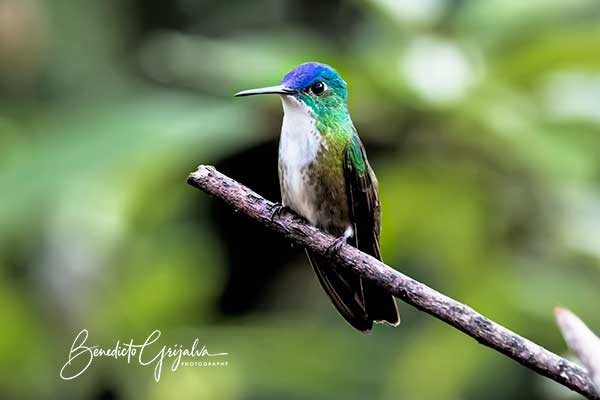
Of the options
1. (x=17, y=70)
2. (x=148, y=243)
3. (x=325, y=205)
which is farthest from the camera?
(x=17, y=70)

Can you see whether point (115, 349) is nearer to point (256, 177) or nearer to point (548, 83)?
point (256, 177)

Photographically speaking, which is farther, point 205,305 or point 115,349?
point 205,305

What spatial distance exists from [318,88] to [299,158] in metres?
0.24

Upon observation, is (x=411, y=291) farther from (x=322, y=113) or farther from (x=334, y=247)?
(x=322, y=113)

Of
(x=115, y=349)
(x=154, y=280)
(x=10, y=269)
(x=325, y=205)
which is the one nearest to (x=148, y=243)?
(x=154, y=280)

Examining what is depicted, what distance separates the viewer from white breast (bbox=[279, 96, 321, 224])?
2.53m

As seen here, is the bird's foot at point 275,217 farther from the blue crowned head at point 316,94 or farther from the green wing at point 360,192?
the green wing at point 360,192

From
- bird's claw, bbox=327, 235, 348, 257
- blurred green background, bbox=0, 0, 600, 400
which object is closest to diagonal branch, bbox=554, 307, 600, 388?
bird's claw, bbox=327, 235, 348, 257

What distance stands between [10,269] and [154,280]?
2.88ft

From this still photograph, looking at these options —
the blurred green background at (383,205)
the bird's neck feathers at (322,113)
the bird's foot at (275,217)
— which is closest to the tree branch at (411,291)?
the bird's foot at (275,217)

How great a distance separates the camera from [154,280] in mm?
4086

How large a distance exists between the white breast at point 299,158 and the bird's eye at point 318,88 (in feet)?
0.16

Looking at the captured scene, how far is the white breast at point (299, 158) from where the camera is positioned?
2.53 metres

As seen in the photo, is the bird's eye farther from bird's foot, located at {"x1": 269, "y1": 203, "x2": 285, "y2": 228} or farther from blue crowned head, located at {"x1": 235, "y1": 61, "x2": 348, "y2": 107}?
bird's foot, located at {"x1": 269, "y1": 203, "x2": 285, "y2": 228}
